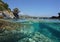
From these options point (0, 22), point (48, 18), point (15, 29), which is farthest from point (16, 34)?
point (48, 18)

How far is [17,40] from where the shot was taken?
645 inches

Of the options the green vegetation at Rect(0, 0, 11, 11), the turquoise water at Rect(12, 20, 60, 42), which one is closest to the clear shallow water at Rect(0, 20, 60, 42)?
the turquoise water at Rect(12, 20, 60, 42)

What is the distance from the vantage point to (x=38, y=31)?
792 inches

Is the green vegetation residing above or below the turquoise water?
above

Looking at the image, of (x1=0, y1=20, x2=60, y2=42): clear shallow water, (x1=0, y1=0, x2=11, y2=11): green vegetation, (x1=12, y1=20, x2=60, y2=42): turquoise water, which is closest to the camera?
(x1=0, y1=20, x2=60, y2=42): clear shallow water

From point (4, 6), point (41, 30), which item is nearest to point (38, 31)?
point (41, 30)

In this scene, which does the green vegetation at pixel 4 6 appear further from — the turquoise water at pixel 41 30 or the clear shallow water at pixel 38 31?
the turquoise water at pixel 41 30

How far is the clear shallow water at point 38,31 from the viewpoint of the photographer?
1683 centimetres

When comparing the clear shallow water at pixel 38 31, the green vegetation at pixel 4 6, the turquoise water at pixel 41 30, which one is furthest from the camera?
the green vegetation at pixel 4 6

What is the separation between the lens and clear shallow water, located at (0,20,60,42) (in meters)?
16.8

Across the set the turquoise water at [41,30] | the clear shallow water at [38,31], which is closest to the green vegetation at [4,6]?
the clear shallow water at [38,31]

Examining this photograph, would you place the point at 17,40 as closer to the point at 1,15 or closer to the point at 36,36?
the point at 36,36

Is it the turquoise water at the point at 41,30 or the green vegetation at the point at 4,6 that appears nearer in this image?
the turquoise water at the point at 41,30

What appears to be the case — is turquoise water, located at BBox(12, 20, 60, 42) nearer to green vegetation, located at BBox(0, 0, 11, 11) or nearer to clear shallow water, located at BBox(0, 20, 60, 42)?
clear shallow water, located at BBox(0, 20, 60, 42)
